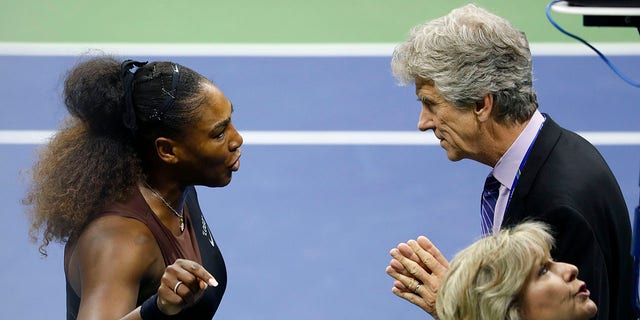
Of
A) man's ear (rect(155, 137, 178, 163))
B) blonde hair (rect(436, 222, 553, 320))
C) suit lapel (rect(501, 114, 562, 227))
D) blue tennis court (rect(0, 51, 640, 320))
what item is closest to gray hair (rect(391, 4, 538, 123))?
suit lapel (rect(501, 114, 562, 227))

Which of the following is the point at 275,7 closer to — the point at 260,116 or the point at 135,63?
the point at 260,116

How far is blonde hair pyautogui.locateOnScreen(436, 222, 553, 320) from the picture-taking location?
4.25 m

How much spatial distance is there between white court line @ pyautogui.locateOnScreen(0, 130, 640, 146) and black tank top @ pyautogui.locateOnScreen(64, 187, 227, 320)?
3.78m

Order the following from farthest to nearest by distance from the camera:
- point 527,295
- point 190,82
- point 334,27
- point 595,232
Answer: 1. point 334,27
2. point 190,82
3. point 595,232
4. point 527,295

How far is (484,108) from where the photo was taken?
16.4ft

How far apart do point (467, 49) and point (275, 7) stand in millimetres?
6154

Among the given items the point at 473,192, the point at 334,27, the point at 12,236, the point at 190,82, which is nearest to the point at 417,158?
the point at 473,192

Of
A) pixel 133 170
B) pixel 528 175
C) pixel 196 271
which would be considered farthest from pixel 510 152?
pixel 133 170

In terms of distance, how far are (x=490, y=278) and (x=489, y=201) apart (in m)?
0.97

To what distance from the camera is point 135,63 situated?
5.23m

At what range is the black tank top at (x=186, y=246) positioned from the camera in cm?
498

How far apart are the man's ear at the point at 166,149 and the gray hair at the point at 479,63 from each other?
1.06 meters

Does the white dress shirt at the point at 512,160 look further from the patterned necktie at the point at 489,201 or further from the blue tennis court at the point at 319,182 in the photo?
the blue tennis court at the point at 319,182

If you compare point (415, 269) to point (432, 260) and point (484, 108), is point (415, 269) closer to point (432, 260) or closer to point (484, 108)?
point (432, 260)
